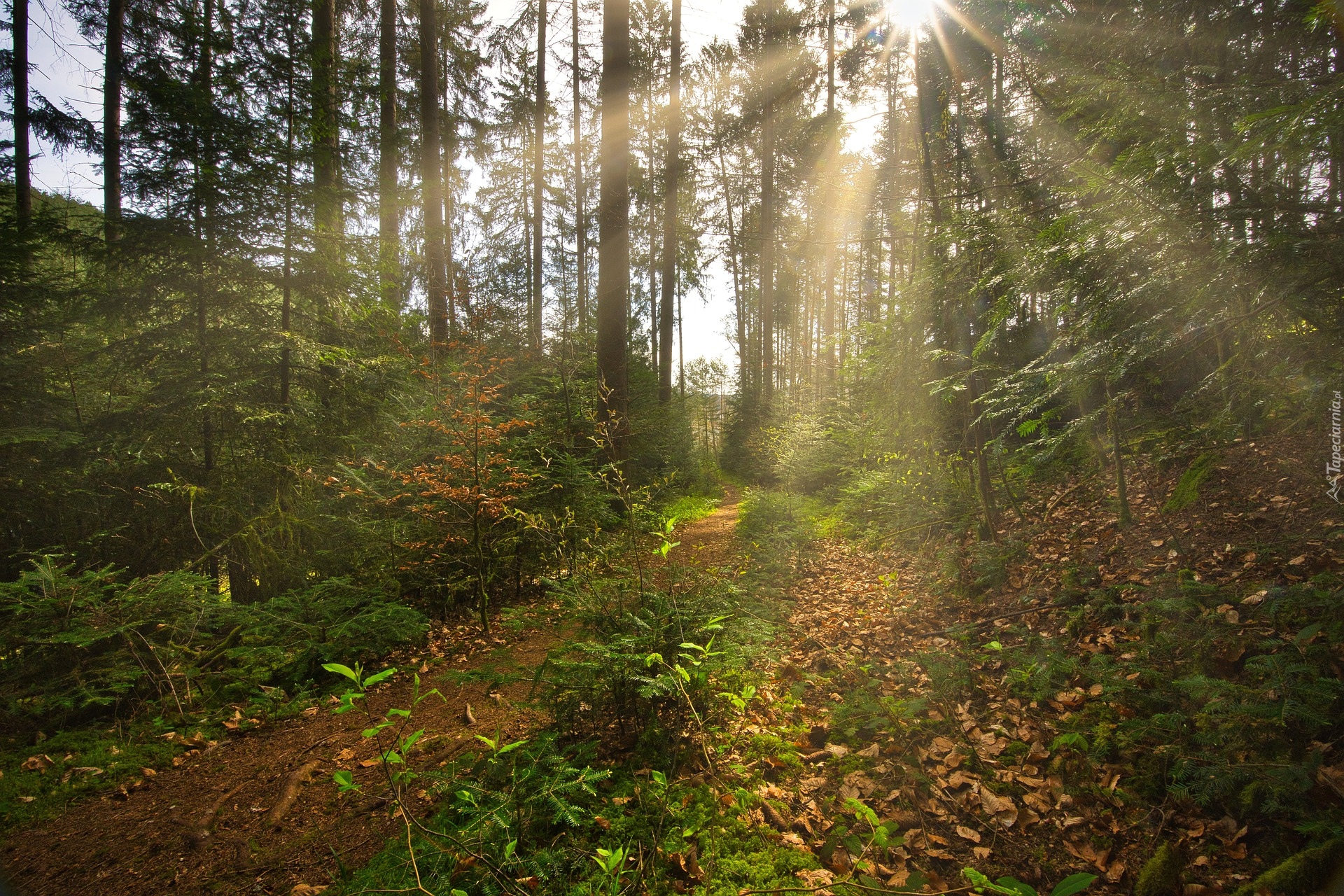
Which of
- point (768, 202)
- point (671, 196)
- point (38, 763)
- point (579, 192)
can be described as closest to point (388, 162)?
point (671, 196)

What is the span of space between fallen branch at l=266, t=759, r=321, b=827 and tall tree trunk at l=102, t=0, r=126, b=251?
10309 mm

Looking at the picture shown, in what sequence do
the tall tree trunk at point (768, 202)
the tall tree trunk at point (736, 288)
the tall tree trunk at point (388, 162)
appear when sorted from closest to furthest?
1. the tall tree trunk at point (388, 162)
2. the tall tree trunk at point (768, 202)
3. the tall tree trunk at point (736, 288)

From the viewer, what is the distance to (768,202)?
16.3 m

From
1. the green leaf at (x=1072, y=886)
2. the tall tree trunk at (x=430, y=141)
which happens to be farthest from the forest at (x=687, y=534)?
the green leaf at (x=1072, y=886)

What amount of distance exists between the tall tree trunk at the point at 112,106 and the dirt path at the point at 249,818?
991 centimetres

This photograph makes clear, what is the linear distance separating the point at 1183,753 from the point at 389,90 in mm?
13640

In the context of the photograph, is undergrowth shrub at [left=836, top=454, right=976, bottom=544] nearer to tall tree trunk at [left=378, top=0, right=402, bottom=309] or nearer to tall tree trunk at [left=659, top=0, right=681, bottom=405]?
tall tree trunk at [left=659, top=0, right=681, bottom=405]

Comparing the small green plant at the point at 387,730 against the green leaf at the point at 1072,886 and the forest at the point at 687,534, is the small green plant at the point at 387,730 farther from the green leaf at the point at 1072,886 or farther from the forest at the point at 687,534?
the green leaf at the point at 1072,886

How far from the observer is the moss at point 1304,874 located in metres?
1.75

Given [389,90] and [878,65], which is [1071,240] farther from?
[389,90]

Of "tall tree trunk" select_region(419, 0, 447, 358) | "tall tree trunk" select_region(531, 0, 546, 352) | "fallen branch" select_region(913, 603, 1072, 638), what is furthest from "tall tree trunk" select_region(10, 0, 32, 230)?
"fallen branch" select_region(913, 603, 1072, 638)

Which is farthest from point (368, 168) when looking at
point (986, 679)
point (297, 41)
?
point (986, 679)

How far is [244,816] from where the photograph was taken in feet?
8.52

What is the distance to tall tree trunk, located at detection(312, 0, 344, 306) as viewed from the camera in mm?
5992
